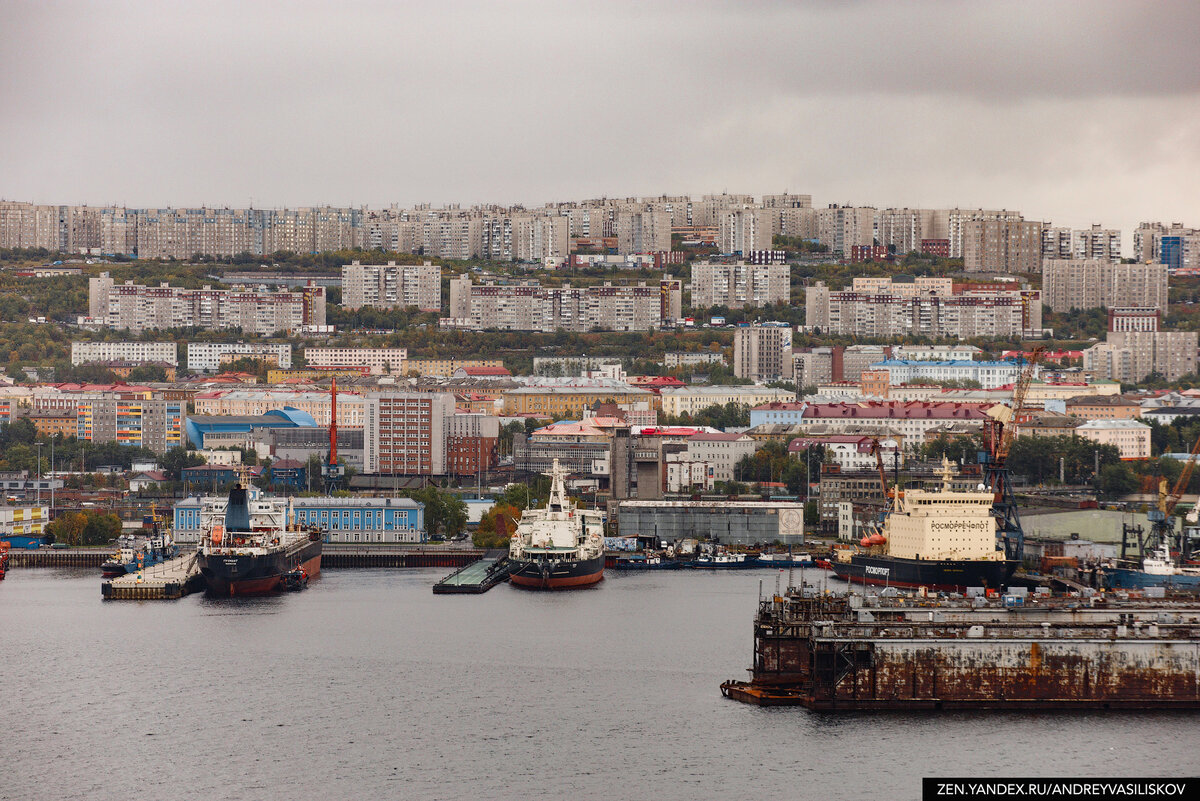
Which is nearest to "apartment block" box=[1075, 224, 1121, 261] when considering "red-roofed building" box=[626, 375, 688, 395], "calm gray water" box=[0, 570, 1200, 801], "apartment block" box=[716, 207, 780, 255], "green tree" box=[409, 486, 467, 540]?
"apartment block" box=[716, 207, 780, 255]

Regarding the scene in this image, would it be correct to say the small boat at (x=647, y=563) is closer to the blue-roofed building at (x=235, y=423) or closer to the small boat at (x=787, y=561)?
the small boat at (x=787, y=561)

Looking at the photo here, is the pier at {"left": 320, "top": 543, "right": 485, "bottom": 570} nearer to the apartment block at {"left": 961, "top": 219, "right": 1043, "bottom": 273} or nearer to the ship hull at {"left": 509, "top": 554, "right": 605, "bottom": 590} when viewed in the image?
the ship hull at {"left": 509, "top": 554, "right": 605, "bottom": 590}

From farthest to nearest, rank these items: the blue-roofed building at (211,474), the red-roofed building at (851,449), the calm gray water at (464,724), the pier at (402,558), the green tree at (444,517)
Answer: the blue-roofed building at (211,474)
the red-roofed building at (851,449)
the green tree at (444,517)
the pier at (402,558)
the calm gray water at (464,724)

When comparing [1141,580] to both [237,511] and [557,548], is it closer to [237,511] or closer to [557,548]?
[557,548]

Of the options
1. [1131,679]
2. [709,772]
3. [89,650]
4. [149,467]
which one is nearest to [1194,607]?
[1131,679]

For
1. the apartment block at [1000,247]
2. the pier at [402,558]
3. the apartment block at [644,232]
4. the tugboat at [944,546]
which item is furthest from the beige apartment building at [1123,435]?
the apartment block at [644,232]

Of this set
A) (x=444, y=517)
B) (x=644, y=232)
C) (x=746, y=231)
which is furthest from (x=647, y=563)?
(x=644, y=232)

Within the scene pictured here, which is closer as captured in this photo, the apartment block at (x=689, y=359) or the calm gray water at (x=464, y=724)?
the calm gray water at (x=464, y=724)
